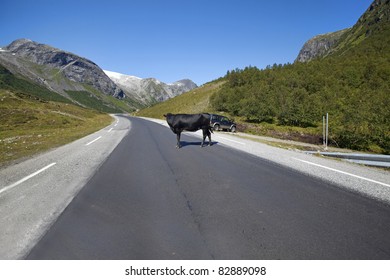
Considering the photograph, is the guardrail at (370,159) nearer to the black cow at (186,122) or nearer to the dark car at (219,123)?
the black cow at (186,122)

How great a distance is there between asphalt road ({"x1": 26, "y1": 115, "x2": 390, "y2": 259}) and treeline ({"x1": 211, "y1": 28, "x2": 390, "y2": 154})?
19567 millimetres

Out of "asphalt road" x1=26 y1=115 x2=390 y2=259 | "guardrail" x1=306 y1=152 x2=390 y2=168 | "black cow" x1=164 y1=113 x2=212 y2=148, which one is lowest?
"guardrail" x1=306 y1=152 x2=390 y2=168

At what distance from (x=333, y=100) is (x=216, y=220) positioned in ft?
168

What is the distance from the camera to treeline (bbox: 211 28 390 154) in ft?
74.1

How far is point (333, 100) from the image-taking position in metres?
47.7

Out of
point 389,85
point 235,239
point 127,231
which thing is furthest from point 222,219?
point 389,85

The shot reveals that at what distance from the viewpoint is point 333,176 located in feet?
24.8

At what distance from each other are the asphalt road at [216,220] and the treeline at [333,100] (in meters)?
19.6

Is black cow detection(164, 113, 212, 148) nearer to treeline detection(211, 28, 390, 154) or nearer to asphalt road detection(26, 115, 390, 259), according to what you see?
asphalt road detection(26, 115, 390, 259)

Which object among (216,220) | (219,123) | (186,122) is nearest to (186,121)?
(186,122)

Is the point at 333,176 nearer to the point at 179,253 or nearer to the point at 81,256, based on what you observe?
the point at 179,253

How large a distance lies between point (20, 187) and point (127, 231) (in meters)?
4.17

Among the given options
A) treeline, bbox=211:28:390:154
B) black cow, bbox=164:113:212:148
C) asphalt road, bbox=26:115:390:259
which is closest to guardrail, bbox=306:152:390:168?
asphalt road, bbox=26:115:390:259

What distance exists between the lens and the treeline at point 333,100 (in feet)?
74.1
